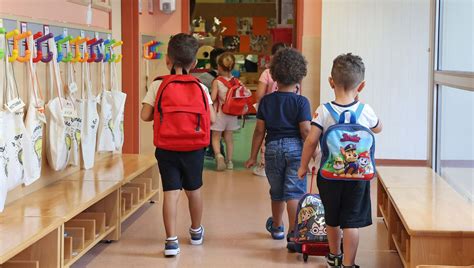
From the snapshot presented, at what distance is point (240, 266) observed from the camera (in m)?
4.41

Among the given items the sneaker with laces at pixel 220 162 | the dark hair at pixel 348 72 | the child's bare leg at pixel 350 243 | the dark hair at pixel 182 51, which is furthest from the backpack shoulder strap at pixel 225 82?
the child's bare leg at pixel 350 243

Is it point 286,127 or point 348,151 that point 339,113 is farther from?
point 286,127

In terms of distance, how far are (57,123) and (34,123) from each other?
381 mm

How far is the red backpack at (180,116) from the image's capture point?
14.7ft

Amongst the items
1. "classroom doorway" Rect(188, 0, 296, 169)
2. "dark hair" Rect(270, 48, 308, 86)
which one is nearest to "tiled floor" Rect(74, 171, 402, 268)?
"dark hair" Rect(270, 48, 308, 86)

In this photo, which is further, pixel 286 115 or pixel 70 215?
pixel 286 115

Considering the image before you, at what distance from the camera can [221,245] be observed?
4.88m

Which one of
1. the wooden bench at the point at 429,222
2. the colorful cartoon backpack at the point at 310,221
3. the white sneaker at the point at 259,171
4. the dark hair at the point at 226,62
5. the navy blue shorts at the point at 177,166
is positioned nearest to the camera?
the wooden bench at the point at 429,222

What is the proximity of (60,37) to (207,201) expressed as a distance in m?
2.08

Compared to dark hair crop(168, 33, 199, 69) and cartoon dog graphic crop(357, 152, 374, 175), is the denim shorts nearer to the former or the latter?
dark hair crop(168, 33, 199, 69)

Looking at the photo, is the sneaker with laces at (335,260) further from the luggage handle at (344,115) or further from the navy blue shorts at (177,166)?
the navy blue shorts at (177,166)

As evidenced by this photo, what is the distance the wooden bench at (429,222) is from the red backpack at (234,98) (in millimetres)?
3044

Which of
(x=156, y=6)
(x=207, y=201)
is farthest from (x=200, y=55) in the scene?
(x=207, y=201)

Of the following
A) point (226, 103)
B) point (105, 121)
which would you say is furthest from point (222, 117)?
point (105, 121)
